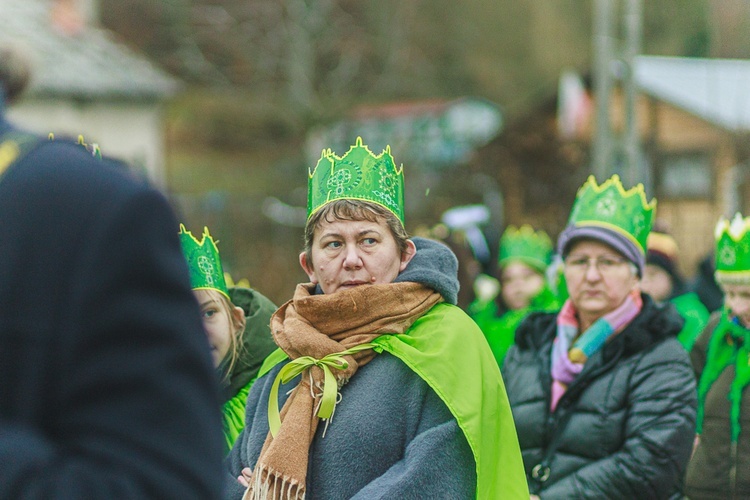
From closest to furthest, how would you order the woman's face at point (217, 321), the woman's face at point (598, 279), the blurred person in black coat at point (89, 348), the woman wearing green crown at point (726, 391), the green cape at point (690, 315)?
1. the blurred person in black coat at point (89, 348)
2. the woman's face at point (217, 321)
3. the woman's face at point (598, 279)
4. the woman wearing green crown at point (726, 391)
5. the green cape at point (690, 315)

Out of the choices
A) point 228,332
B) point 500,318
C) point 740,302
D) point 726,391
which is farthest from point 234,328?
point 500,318

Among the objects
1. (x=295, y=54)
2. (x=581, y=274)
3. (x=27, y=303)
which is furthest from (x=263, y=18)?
(x=27, y=303)

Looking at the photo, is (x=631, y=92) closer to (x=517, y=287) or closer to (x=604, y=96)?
(x=604, y=96)

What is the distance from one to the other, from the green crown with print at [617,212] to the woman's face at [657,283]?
2.44m

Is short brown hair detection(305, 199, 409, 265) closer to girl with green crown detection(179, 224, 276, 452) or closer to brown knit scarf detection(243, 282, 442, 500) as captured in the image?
brown knit scarf detection(243, 282, 442, 500)

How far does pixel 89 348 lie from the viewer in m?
→ 1.58

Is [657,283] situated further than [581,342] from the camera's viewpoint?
Yes

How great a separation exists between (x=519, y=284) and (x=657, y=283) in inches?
43.9

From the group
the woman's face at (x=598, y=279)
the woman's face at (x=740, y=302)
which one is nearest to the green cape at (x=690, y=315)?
the woman's face at (x=740, y=302)

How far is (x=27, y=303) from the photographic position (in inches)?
62.1

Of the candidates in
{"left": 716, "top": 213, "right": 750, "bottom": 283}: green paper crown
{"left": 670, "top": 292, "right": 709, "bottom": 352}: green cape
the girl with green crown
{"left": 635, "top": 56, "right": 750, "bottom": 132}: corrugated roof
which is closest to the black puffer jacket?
{"left": 716, "top": 213, "right": 750, "bottom": 283}: green paper crown

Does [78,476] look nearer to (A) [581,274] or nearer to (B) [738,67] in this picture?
(A) [581,274]

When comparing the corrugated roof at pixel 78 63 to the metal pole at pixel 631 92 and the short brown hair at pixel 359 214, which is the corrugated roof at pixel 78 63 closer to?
the metal pole at pixel 631 92

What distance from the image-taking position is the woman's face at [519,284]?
8547 millimetres
